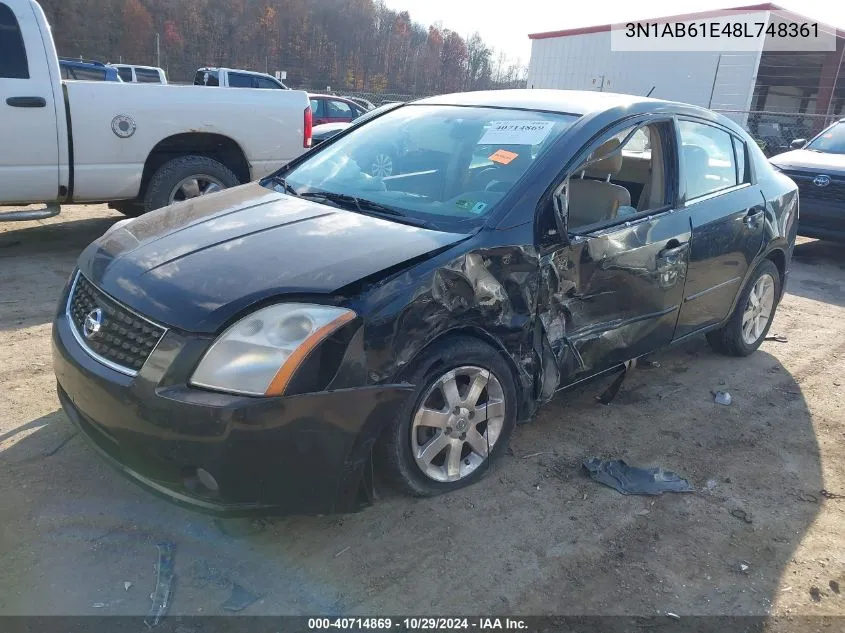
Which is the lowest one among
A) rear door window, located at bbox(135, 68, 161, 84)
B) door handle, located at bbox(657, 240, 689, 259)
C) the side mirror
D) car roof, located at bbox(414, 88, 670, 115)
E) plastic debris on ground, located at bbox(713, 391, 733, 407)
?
plastic debris on ground, located at bbox(713, 391, 733, 407)

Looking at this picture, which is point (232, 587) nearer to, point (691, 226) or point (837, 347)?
point (691, 226)

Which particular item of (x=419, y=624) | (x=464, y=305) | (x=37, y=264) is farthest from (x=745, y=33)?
(x=419, y=624)

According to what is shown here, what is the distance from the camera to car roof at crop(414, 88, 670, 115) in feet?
11.4

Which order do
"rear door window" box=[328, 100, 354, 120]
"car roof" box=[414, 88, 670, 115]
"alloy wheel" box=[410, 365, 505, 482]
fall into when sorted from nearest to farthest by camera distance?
"alloy wheel" box=[410, 365, 505, 482] < "car roof" box=[414, 88, 670, 115] < "rear door window" box=[328, 100, 354, 120]

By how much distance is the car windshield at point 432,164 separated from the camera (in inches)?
123

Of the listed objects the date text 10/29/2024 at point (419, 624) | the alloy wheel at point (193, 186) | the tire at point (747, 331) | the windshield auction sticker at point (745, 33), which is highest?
the windshield auction sticker at point (745, 33)

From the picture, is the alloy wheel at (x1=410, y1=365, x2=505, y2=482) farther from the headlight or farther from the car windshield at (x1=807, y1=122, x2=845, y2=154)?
the car windshield at (x1=807, y1=122, x2=845, y2=154)

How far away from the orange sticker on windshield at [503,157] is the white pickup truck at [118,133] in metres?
4.00

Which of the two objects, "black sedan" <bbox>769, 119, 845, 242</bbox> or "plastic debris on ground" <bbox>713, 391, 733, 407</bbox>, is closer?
"plastic debris on ground" <bbox>713, 391, 733, 407</bbox>

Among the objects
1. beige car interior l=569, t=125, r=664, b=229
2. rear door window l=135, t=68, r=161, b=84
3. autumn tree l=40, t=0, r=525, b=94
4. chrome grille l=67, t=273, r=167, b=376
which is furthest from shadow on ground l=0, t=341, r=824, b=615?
autumn tree l=40, t=0, r=525, b=94

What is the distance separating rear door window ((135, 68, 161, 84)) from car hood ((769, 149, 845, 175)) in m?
14.2

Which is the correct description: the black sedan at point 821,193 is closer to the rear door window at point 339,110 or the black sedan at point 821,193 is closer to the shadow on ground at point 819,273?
the shadow on ground at point 819,273

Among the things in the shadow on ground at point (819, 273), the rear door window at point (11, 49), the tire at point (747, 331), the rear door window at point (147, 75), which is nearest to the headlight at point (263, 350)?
the tire at point (747, 331)

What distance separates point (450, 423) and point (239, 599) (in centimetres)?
103
